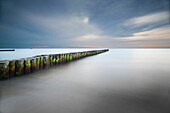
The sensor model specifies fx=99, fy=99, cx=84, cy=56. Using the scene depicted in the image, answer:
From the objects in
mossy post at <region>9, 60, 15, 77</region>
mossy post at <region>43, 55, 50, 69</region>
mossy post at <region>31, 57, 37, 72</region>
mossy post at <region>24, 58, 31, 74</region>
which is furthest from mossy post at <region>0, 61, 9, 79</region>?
mossy post at <region>43, 55, 50, 69</region>

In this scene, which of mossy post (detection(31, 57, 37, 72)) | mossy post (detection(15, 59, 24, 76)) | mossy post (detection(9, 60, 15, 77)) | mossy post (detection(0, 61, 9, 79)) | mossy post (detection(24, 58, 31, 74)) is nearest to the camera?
mossy post (detection(0, 61, 9, 79))

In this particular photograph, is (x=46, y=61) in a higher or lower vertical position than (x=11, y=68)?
higher

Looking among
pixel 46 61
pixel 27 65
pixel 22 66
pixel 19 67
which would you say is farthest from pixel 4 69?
pixel 46 61

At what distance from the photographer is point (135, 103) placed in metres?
2.32

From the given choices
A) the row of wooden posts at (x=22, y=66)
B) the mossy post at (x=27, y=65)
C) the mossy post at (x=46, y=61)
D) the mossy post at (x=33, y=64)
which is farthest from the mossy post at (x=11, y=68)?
the mossy post at (x=46, y=61)

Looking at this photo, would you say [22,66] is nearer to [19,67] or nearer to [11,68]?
[19,67]

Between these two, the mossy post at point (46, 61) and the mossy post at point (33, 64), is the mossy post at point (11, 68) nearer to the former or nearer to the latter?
the mossy post at point (33, 64)

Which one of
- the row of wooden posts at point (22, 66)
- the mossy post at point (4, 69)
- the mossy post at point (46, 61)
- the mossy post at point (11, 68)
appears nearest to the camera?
the mossy post at point (4, 69)

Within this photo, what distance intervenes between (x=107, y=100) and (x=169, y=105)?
138 cm

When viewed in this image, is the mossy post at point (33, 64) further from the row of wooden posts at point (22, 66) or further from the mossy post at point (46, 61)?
the mossy post at point (46, 61)

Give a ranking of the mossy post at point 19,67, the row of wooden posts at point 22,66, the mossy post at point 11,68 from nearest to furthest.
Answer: the row of wooden posts at point 22,66 → the mossy post at point 11,68 → the mossy post at point 19,67

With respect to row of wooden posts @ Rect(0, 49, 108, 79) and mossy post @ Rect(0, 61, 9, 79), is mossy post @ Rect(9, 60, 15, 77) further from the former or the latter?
mossy post @ Rect(0, 61, 9, 79)

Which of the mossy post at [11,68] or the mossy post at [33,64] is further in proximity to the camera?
the mossy post at [33,64]

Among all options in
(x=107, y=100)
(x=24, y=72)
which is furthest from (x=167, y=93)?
(x=24, y=72)
